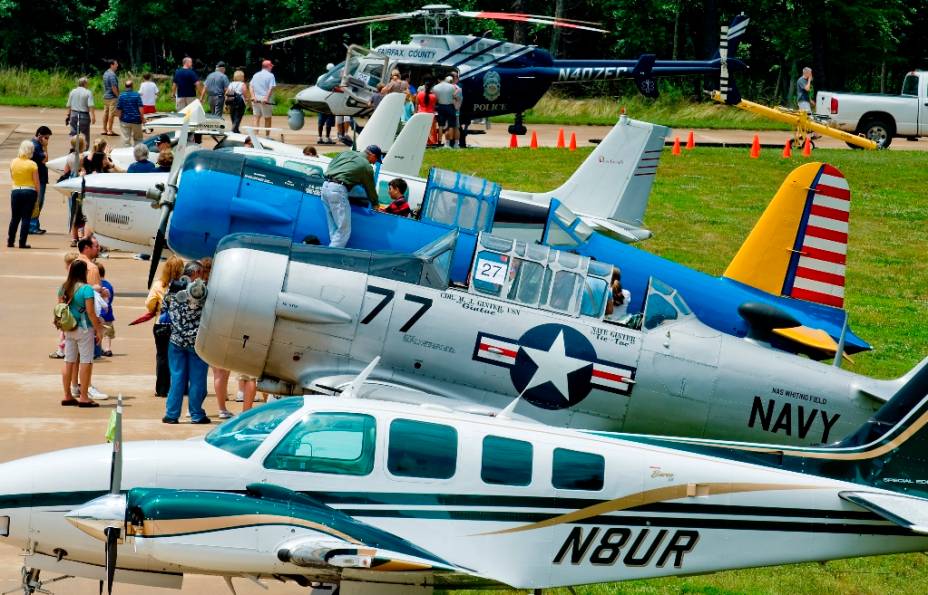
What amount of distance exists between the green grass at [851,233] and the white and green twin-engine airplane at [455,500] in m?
1.57

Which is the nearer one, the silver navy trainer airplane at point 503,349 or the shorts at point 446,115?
the silver navy trainer airplane at point 503,349

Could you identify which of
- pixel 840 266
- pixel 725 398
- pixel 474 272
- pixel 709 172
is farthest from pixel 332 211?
pixel 709 172

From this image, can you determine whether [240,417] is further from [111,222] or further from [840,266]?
[111,222]

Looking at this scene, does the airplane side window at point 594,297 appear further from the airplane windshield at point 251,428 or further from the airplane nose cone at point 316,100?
the airplane nose cone at point 316,100

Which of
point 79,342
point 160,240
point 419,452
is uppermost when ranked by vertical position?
point 160,240

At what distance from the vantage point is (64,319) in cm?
1477

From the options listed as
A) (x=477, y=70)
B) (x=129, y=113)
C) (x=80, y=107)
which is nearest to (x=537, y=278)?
(x=477, y=70)

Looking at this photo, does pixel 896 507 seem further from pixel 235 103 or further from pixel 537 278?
pixel 235 103

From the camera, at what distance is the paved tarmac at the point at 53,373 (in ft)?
44.2

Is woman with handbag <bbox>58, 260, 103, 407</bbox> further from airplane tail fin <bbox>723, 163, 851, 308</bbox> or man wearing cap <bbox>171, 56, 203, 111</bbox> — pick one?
man wearing cap <bbox>171, 56, 203, 111</bbox>

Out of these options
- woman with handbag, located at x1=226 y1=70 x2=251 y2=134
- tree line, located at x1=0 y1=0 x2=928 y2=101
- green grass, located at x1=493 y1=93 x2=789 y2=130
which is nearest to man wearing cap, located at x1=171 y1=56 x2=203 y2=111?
woman with handbag, located at x1=226 y1=70 x2=251 y2=134

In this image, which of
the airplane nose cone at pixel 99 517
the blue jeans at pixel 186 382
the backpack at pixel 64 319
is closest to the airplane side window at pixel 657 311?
the blue jeans at pixel 186 382

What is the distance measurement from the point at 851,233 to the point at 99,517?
2138 centimetres

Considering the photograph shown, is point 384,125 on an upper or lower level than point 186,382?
upper
